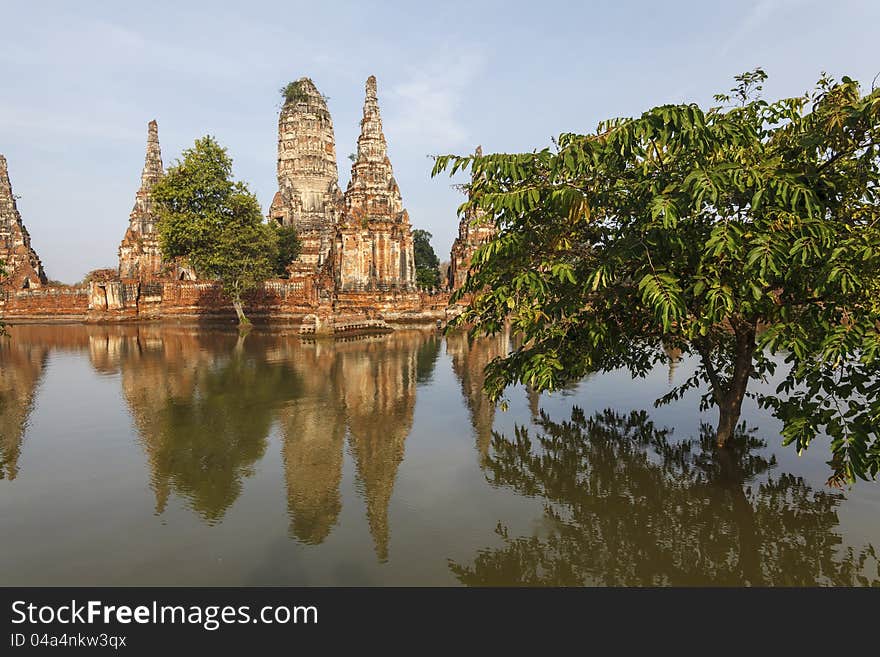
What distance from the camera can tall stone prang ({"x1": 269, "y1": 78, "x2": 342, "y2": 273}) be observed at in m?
52.4

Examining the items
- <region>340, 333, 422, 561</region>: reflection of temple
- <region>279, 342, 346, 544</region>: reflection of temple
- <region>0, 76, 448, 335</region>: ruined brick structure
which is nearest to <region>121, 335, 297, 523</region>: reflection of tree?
<region>279, 342, 346, 544</region>: reflection of temple

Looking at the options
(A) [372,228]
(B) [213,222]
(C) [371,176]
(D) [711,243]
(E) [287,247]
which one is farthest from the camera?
(E) [287,247]

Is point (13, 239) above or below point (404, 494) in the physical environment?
above

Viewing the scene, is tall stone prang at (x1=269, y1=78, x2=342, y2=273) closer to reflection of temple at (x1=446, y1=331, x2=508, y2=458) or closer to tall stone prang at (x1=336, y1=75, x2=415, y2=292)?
tall stone prang at (x1=336, y1=75, x2=415, y2=292)

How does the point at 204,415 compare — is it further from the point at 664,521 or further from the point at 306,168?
the point at 306,168

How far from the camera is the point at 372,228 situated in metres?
34.8

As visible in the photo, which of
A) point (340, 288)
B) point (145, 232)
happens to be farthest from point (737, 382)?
point (145, 232)

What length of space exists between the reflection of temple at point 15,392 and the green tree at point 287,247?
28.9 m

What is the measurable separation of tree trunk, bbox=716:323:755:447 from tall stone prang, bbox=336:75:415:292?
2730 cm

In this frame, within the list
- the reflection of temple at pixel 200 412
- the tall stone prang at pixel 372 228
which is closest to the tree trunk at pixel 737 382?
the reflection of temple at pixel 200 412

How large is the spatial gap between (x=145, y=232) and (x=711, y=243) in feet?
177

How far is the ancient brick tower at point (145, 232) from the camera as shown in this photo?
46.0m

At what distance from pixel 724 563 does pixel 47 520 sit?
7.21 metres
